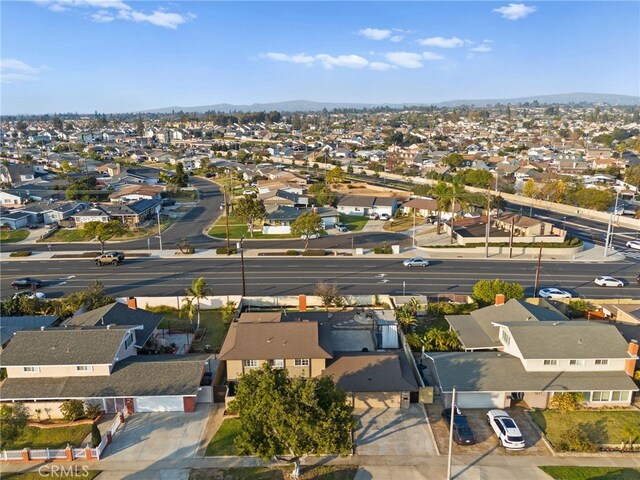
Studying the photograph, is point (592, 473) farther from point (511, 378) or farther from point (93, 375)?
point (93, 375)

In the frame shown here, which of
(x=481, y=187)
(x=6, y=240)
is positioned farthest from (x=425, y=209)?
(x=6, y=240)

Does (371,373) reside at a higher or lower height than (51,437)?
higher

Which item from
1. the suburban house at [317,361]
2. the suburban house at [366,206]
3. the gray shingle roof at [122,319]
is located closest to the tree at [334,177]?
the suburban house at [366,206]

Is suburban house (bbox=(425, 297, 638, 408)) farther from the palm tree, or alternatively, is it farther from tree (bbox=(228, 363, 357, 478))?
the palm tree

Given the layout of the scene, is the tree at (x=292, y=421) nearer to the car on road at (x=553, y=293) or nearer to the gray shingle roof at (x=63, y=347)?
the gray shingle roof at (x=63, y=347)

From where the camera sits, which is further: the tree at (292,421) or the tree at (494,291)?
the tree at (494,291)

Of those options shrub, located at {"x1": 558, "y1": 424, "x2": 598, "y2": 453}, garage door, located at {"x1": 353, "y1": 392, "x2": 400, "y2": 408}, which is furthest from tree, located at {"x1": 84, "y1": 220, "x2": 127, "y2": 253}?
shrub, located at {"x1": 558, "y1": 424, "x2": 598, "y2": 453}

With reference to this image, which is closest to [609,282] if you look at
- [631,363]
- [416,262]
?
[416,262]
